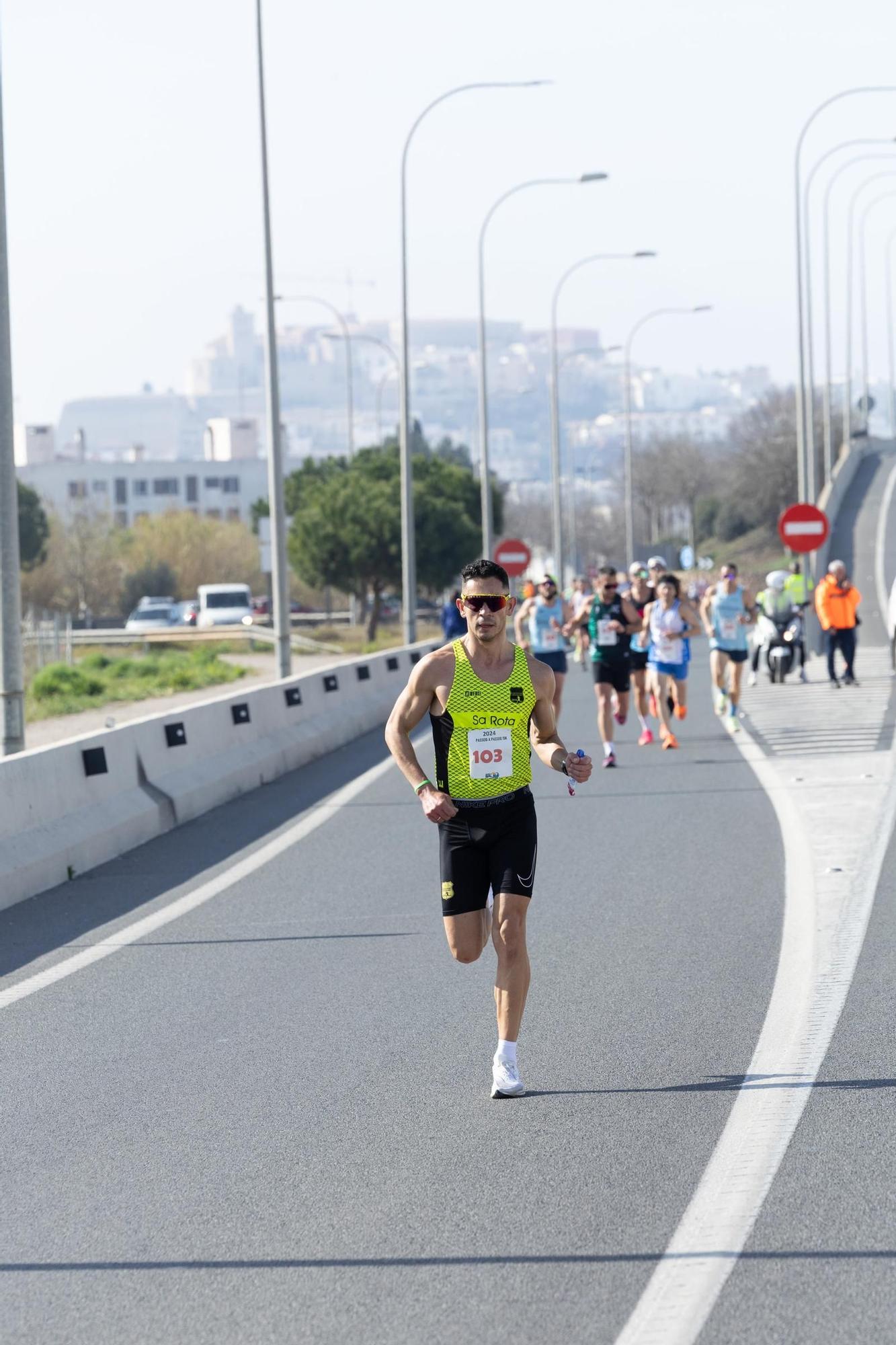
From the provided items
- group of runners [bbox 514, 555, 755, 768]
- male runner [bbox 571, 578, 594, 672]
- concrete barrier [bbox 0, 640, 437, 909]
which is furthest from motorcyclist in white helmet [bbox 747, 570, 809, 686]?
concrete barrier [bbox 0, 640, 437, 909]

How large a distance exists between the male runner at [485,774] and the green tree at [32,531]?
93.6 metres

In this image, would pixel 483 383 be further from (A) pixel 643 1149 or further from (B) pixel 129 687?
(A) pixel 643 1149

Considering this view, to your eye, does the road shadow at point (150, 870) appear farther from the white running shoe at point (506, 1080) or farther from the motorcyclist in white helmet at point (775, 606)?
the motorcyclist in white helmet at point (775, 606)

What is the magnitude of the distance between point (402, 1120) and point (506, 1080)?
0.42m

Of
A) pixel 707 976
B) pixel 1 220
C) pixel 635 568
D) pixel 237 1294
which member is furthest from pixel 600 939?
pixel 635 568

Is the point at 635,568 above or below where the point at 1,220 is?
below

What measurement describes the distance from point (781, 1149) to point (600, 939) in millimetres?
3873

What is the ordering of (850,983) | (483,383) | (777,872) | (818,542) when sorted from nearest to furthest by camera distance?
(850,983) → (777,872) → (818,542) → (483,383)

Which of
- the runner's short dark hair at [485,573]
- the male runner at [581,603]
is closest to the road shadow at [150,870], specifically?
the runner's short dark hair at [485,573]

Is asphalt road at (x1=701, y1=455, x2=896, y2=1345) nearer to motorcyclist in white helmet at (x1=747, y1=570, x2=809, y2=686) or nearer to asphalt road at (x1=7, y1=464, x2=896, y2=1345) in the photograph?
asphalt road at (x1=7, y1=464, x2=896, y2=1345)

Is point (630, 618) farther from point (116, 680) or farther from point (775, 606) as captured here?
point (116, 680)

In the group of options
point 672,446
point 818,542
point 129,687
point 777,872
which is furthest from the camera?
point 672,446

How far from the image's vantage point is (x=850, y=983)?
29.0ft

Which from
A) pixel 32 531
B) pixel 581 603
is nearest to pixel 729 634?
pixel 581 603
